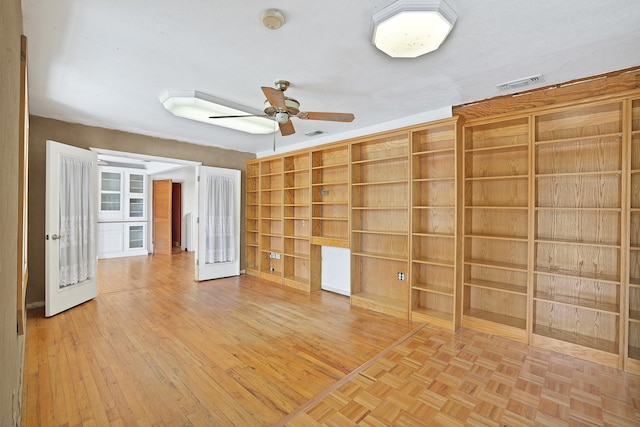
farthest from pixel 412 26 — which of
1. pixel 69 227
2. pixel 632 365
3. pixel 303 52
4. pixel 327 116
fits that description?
pixel 69 227

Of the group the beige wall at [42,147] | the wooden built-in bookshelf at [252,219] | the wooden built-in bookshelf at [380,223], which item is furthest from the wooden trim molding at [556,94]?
the beige wall at [42,147]

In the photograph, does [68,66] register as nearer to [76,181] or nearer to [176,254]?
[76,181]

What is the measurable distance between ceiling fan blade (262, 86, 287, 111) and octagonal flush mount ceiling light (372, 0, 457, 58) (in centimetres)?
83

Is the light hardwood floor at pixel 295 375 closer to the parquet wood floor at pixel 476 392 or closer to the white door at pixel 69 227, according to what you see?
the parquet wood floor at pixel 476 392

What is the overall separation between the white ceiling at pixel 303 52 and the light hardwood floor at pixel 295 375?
2584 millimetres

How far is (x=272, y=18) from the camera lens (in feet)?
5.99

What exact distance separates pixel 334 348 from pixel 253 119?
288cm

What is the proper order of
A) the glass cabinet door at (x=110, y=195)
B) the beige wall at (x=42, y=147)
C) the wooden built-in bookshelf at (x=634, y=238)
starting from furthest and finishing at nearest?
the glass cabinet door at (x=110, y=195), the beige wall at (x=42, y=147), the wooden built-in bookshelf at (x=634, y=238)

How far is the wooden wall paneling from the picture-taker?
8.58ft

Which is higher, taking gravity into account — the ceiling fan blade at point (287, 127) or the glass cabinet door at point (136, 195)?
the ceiling fan blade at point (287, 127)

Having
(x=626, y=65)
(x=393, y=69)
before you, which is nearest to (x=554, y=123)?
(x=626, y=65)

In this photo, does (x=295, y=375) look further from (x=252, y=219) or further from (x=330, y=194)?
(x=252, y=219)

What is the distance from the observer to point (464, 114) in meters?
3.37

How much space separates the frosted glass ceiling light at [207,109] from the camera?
10.1ft
